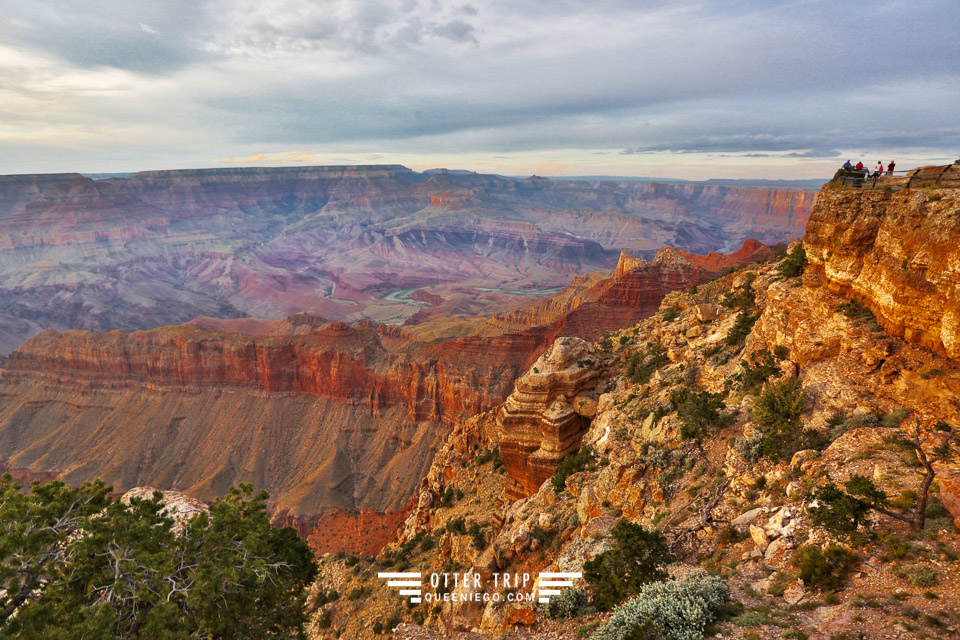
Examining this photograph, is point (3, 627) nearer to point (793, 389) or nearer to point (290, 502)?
point (793, 389)

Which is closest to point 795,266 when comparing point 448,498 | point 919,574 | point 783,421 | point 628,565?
point 783,421

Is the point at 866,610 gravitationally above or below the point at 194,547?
above

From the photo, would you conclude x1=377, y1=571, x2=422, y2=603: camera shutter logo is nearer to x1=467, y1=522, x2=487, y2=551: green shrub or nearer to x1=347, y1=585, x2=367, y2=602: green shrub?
x1=347, y1=585, x2=367, y2=602: green shrub

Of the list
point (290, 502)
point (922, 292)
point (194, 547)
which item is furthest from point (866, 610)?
point (290, 502)

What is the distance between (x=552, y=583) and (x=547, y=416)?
10757mm

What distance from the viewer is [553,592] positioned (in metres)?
14.5

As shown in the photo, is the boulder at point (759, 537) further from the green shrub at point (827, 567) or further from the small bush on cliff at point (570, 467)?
the small bush on cliff at point (570, 467)

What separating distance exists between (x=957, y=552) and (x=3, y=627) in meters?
21.2

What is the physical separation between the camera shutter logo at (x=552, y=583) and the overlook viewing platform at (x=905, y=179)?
54.7ft

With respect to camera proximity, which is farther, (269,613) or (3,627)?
(269,613)

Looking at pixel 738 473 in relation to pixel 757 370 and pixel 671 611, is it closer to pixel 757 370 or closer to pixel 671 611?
pixel 757 370

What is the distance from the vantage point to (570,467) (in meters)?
22.5

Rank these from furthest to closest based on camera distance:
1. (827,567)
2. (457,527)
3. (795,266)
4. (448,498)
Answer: (448,498)
(457,527)
(795,266)
(827,567)

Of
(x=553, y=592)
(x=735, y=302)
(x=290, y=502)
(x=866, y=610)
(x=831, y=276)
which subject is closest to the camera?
(x=866, y=610)
